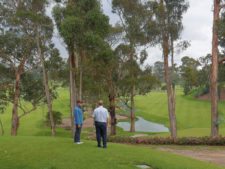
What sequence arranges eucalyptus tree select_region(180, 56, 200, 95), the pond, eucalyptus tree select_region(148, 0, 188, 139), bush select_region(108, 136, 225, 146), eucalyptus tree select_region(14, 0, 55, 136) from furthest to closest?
eucalyptus tree select_region(180, 56, 200, 95)
the pond
eucalyptus tree select_region(14, 0, 55, 136)
eucalyptus tree select_region(148, 0, 188, 139)
bush select_region(108, 136, 225, 146)

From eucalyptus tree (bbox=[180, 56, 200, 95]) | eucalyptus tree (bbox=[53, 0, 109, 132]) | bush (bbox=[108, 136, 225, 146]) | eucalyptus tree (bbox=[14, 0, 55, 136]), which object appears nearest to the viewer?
bush (bbox=[108, 136, 225, 146])

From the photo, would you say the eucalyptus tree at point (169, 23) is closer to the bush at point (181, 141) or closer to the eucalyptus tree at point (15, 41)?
the bush at point (181, 141)

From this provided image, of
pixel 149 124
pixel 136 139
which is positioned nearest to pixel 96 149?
pixel 136 139

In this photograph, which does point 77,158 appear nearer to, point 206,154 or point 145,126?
point 206,154

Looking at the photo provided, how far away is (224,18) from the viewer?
32344 millimetres

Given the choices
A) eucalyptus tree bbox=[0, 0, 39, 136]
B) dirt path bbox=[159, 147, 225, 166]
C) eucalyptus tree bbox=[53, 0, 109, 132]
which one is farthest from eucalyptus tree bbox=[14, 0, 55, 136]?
dirt path bbox=[159, 147, 225, 166]

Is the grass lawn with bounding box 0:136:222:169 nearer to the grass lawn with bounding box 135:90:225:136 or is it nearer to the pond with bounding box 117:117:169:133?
the grass lawn with bounding box 135:90:225:136

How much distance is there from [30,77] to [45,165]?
3303cm

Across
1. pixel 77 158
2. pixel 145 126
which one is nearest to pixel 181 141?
pixel 77 158

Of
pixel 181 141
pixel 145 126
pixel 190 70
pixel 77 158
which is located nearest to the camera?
pixel 77 158

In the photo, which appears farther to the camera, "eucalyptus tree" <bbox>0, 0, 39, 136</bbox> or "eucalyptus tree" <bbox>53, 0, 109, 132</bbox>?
"eucalyptus tree" <bbox>0, 0, 39, 136</bbox>

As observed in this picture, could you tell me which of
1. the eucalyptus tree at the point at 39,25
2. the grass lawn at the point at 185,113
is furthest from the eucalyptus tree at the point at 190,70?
the eucalyptus tree at the point at 39,25

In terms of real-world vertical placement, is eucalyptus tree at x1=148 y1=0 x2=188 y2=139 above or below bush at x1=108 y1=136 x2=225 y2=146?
above

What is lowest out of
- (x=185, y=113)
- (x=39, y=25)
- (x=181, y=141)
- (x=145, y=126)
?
(x=181, y=141)
